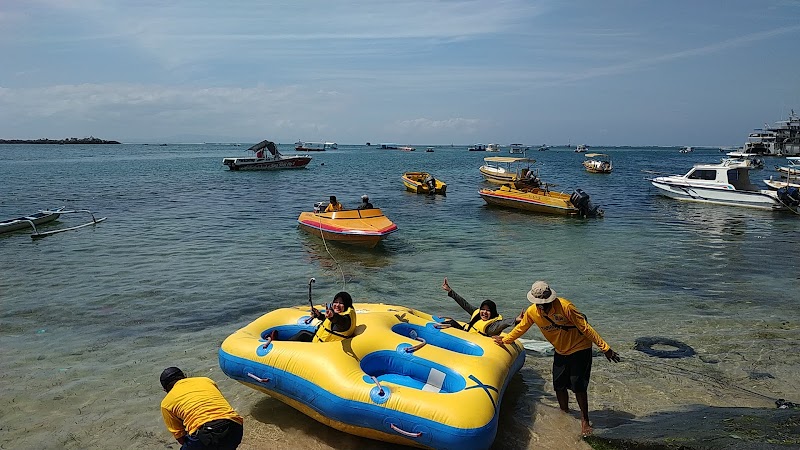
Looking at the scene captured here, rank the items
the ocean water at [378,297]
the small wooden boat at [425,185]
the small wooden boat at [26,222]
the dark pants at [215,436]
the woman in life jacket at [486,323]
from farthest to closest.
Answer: the small wooden boat at [425,185] < the small wooden boat at [26,222] < the woman in life jacket at [486,323] < the ocean water at [378,297] < the dark pants at [215,436]

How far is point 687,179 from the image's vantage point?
27.8 metres

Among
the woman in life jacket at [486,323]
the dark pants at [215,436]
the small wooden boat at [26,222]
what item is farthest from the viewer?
the small wooden boat at [26,222]

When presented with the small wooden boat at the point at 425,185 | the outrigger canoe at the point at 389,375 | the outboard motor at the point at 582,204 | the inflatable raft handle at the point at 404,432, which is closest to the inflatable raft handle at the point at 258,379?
the outrigger canoe at the point at 389,375

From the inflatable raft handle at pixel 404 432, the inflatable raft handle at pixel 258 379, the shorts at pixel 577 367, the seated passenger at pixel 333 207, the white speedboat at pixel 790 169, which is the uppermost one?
the white speedboat at pixel 790 169

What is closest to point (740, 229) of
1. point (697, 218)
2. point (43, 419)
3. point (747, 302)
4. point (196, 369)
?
point (697, 218)

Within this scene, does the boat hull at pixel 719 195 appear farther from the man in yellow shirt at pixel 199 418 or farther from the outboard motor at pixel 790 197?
the man in yellow shirt at pixel 199 418

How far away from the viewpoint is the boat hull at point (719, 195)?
946 inches

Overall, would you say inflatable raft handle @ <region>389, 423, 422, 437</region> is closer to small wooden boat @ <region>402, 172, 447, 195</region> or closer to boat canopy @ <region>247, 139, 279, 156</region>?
small wooden boat @ <region>402, 172, 447, 195</region>

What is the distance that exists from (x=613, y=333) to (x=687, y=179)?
2258 cm

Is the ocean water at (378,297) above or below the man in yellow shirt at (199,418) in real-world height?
below

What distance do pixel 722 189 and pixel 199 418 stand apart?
27.9m

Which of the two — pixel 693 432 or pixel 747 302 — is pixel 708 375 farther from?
pixel 747 302

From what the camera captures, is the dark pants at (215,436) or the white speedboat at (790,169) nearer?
the dark pants at (215,436)

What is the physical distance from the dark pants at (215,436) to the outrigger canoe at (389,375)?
137cm
